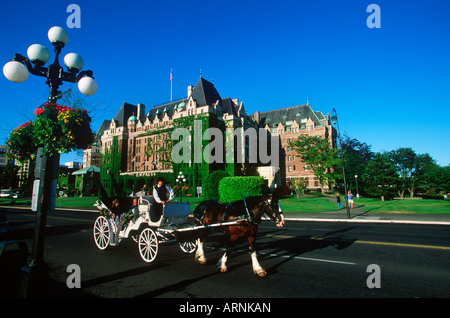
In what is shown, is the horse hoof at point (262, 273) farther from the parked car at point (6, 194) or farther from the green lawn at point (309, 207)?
the parked car at point (6, 194)

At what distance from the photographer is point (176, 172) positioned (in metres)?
47.9

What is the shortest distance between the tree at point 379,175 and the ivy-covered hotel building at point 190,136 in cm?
1389

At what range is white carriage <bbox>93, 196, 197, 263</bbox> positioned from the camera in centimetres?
699

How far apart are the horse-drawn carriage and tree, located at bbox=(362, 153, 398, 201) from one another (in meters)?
60.7

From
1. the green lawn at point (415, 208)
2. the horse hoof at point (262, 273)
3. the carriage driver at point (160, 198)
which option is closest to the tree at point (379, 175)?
the green lawn at point (415, 208)

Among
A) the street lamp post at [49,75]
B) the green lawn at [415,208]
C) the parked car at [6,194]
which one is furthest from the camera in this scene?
the parked car at [6,194]

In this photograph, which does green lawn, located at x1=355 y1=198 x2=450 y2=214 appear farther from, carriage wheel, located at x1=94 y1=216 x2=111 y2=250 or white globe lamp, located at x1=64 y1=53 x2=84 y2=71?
white globe lamp, located at x1=64 y1=53 x2=84 y2=71

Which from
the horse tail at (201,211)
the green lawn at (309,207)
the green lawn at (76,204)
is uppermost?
the horse tail at (201,211)

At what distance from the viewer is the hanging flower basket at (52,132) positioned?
17.1 ft

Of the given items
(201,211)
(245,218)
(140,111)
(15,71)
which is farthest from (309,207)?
(140,111)

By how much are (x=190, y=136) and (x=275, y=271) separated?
1783 inches

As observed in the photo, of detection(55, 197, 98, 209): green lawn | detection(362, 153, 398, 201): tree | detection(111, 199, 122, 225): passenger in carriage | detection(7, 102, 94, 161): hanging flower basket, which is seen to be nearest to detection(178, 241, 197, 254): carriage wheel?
detection(111, 199, 122, 225): passenger in carriage
